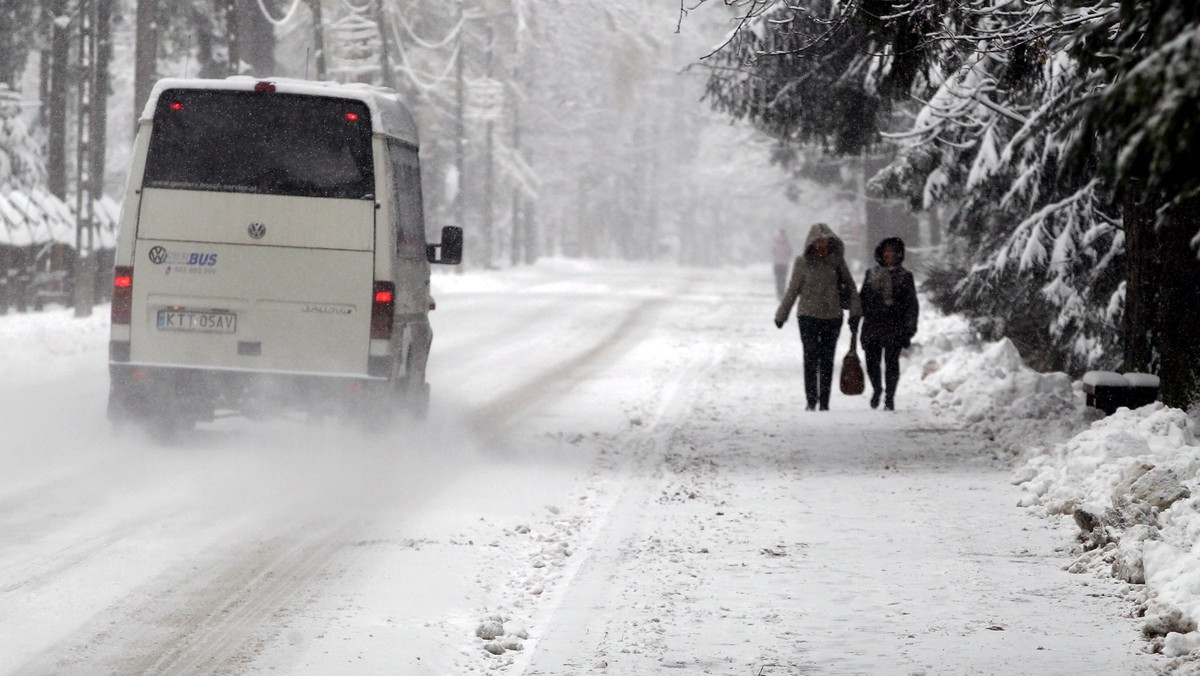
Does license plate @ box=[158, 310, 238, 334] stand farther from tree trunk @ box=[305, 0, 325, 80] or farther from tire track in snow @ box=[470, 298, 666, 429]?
tree trunk @ box=[305, 0, 325, 80]

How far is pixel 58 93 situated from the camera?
31203 mm

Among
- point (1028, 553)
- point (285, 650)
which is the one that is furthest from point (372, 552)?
point (1028, 553)

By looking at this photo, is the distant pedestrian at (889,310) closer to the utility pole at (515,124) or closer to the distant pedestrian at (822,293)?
the distant pedestrian at (822,293)

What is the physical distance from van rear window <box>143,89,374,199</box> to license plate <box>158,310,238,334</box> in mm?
914

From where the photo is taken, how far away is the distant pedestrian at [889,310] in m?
15.3

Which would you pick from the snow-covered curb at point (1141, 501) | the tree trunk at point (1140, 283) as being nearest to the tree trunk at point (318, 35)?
the tree trunk at point (1140, 283)

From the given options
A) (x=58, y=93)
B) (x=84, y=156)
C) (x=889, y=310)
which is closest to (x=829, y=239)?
(x=889, y=310)

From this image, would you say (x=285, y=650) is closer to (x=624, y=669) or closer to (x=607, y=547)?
(x=624, y=669)

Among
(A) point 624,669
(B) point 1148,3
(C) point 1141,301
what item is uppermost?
(B) point 1148,3

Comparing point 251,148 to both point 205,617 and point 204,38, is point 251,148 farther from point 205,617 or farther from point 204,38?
point 204,38

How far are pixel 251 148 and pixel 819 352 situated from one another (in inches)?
247

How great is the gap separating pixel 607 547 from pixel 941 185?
23.4 feet

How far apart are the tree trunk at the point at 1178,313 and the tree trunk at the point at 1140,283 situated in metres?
0.10

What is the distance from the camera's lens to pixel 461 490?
10375 millimetres
